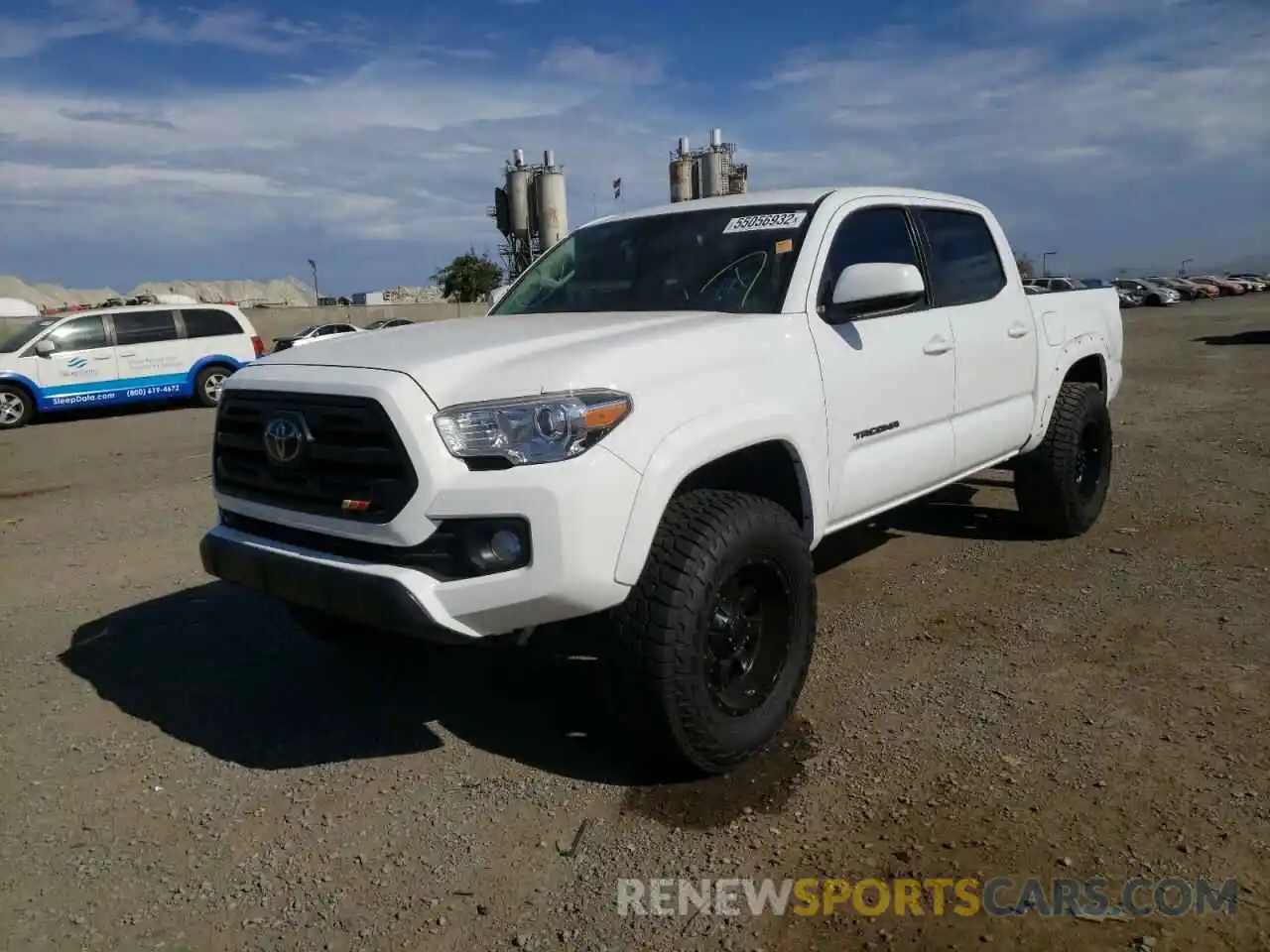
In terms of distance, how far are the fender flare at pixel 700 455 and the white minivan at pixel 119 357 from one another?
13147mm

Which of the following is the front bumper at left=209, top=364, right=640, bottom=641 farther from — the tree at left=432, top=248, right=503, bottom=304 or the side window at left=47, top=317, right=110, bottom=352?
the tree at left=432, top=248, right=503, bottom=304

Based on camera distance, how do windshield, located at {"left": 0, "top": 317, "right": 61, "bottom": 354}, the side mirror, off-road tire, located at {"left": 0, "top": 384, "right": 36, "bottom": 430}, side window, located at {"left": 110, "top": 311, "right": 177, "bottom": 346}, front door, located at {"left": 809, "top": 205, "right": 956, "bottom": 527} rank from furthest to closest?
1. side window, located at {"left": 110, "top": 311, "right": 177, "bottom": 346}
2. windshield, located at {"left": 0, "top": 317, "right": 61, "bottom": 354}
3. off-road tire, located at {"left": 0, "top": 384, "right": 36, "bottom": 430}
4. front door, located at {"left": 809, "top": 205, "right": 956, "bottom": 527}
5. the side mirror

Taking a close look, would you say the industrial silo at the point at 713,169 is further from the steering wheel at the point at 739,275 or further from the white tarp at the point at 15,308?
the steering wheel at the point at 739,275

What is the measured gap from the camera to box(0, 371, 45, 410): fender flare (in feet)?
48.5

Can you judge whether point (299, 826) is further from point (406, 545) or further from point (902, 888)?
point (902, 888)

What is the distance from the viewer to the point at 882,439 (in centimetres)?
401

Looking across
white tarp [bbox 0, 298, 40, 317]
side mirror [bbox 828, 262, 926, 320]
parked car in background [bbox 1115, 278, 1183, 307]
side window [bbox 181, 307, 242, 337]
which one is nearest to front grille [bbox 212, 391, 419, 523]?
side mirror [bbox 828, 262, 926, 320]

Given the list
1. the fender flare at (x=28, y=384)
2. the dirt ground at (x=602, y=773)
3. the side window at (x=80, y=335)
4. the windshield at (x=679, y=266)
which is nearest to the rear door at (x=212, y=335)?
the side window at (x=80, y=335)

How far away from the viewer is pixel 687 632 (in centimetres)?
289

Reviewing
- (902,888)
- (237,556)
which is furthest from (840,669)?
(237,556)

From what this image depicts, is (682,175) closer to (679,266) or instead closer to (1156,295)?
(1156,295)

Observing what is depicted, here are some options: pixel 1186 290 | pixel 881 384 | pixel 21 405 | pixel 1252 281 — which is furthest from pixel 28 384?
pixel 1252 281

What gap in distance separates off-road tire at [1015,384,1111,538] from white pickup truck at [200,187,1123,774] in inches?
42.7

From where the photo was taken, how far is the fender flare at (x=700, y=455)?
9.30ft
